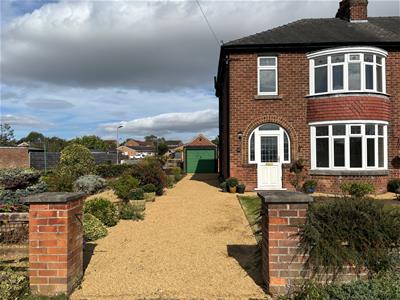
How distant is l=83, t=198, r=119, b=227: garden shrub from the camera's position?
320 inches

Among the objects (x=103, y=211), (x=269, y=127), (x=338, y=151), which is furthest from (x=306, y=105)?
(x=103, y=211)

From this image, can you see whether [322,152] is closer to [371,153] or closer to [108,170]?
[371,153]

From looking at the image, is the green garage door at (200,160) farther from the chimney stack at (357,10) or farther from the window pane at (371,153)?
the window pane at (371,153)

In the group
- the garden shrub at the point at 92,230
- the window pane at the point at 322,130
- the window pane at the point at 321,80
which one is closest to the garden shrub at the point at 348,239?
the garden shrub at the point at 92,230

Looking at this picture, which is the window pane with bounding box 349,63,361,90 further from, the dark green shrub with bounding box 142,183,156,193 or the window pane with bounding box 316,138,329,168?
the dark green shrub with bounding box 142,183,156,193

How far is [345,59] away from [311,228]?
38.4 feet

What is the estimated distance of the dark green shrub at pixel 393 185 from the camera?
1380cm

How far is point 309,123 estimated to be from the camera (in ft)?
47.1

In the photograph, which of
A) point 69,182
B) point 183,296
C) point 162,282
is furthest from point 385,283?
point 69,182

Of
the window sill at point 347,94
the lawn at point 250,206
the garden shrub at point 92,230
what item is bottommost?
the lawn at point 250,206

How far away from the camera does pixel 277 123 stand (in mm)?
14539

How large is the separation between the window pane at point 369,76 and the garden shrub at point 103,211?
1128cm

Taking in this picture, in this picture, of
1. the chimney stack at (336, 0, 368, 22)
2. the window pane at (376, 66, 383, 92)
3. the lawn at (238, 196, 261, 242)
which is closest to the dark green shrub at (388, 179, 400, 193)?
the window pane at (376, 66, 383, 92)

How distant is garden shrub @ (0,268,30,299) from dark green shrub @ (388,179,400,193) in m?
14.1
